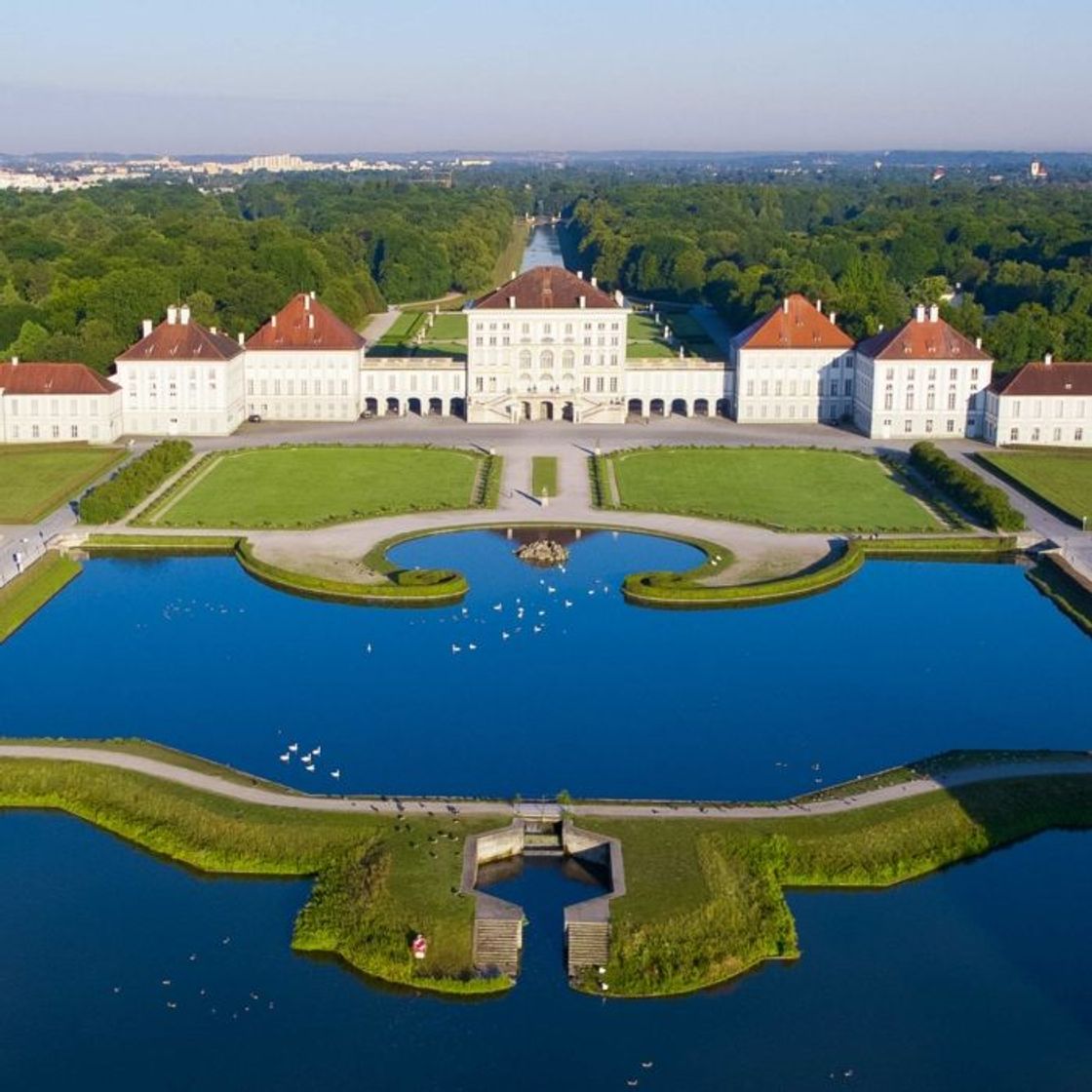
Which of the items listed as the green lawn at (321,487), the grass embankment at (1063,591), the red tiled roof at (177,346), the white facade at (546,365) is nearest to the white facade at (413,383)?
the white facade at (546,365)

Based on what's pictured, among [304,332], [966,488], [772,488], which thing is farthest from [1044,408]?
[304,332]

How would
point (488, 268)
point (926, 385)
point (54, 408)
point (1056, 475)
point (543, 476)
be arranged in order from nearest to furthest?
point (543, 476) < point (1056, 475) < point (54, 408) < point (926, 385) < point (488, 268)

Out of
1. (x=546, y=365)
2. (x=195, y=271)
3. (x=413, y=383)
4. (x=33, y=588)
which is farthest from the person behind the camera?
(x=195, y=271)

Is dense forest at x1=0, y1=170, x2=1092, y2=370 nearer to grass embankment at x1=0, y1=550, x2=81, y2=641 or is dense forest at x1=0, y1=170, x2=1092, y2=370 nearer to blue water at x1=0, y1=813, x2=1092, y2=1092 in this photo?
grass embankment at x1=0, y1=550, x2=81, y2=641

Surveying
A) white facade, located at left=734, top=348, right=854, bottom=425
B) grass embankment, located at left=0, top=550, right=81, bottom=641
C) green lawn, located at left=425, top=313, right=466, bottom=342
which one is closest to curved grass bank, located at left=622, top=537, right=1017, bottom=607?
grass embankment, located at left=0, top=550, right=81, bottom=641

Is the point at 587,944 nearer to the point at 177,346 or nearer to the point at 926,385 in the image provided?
the point at 926,385

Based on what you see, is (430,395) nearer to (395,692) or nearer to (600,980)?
(395,692)

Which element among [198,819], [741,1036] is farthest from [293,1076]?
[198,819]

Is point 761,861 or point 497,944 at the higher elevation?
point 761,861
